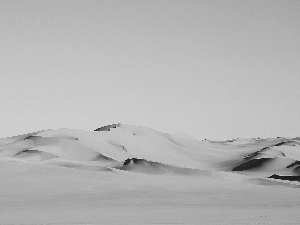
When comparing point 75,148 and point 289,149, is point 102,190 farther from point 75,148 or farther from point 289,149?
point 289,149

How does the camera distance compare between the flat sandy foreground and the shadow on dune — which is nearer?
the flat sandy foreground

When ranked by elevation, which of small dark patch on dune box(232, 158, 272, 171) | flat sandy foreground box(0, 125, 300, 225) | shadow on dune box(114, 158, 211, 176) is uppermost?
small dark patch on dune box(232, 158, 272, 171)

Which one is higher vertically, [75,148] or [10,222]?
[75,148]

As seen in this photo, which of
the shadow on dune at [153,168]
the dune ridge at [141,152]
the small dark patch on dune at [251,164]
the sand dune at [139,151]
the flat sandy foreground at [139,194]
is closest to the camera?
the flat sandy foreground at [139,194]

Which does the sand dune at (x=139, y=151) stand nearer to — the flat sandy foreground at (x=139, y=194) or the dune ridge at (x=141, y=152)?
the dune ridge at (x=141, y=152)

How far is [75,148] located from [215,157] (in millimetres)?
15955

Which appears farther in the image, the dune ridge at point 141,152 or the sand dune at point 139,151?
the sand dune at point 139,151

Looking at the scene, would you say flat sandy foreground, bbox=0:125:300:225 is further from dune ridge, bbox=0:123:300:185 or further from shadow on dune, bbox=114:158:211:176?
dune ridge, bbox=0:123:300:185

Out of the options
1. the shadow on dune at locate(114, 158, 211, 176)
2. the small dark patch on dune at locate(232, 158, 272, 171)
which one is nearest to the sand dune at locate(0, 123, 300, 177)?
the small dark patch on dune at locate(232, 158, 272, 171)

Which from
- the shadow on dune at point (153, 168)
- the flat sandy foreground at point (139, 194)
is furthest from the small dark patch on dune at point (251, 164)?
the shadow on dune at point (153, 168)

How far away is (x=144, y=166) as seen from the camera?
3178 cm

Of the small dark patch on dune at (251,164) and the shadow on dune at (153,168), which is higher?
the small dark patch on dune at (251,164)

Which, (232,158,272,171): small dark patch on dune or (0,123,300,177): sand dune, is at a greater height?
(0,123,300,177): sand dune

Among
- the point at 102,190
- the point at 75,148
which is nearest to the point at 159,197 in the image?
the point at 102,190
